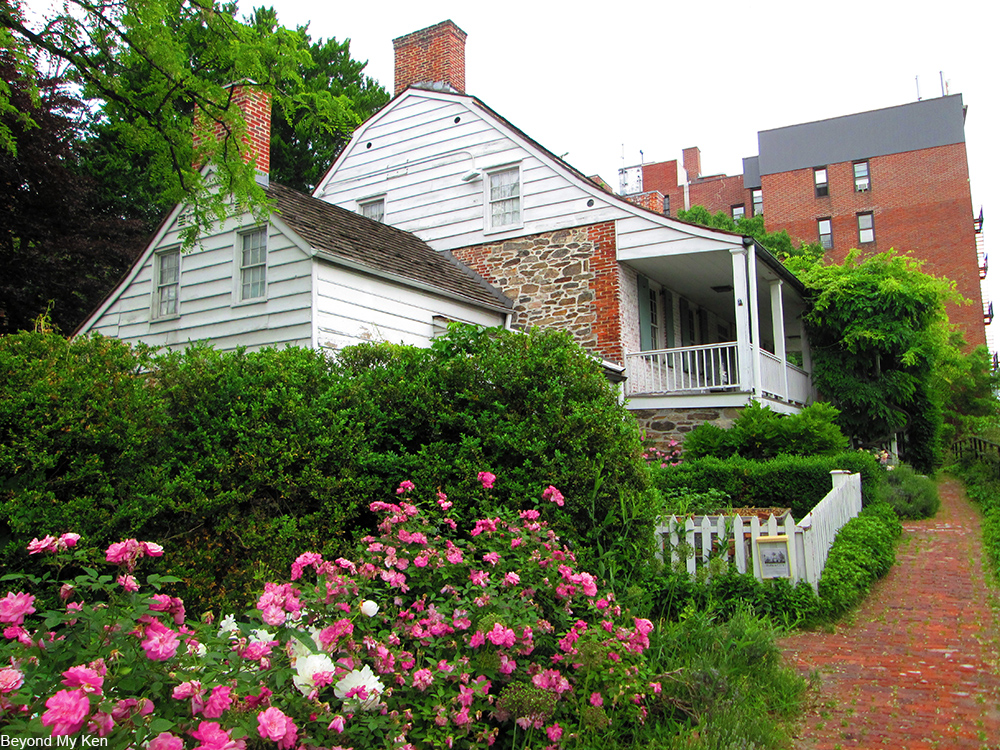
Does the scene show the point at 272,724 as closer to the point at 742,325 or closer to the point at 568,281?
the point at 742,325

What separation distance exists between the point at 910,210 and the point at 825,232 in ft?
12.9

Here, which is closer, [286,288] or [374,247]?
[286,288]

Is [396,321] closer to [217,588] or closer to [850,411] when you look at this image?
[217,588]

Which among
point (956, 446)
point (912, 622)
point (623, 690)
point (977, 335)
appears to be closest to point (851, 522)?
point (912, 622)

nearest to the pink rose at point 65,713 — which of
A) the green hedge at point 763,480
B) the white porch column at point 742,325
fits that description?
the green hedge at point 763,480

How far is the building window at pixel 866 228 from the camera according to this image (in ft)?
122

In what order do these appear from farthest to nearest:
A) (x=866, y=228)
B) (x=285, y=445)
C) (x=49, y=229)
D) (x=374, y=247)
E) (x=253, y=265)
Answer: (x=866, y=228)
(x=49, y=229)
(x=374, y=247)
(x=253, y=265)
(x=285, y=445)

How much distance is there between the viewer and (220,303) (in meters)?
11.6

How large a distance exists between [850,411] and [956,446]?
800cm

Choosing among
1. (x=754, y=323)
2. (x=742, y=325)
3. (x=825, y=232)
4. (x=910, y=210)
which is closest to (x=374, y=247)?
(x=742, y=325)

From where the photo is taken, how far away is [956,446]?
75.7ft

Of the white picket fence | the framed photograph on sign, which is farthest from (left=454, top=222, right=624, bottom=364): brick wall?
the framed photograph on sign

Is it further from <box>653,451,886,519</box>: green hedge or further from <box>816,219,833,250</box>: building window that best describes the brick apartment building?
<box>653,451,886,519</box>: green hedge

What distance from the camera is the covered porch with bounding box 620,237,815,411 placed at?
13.2 metres
